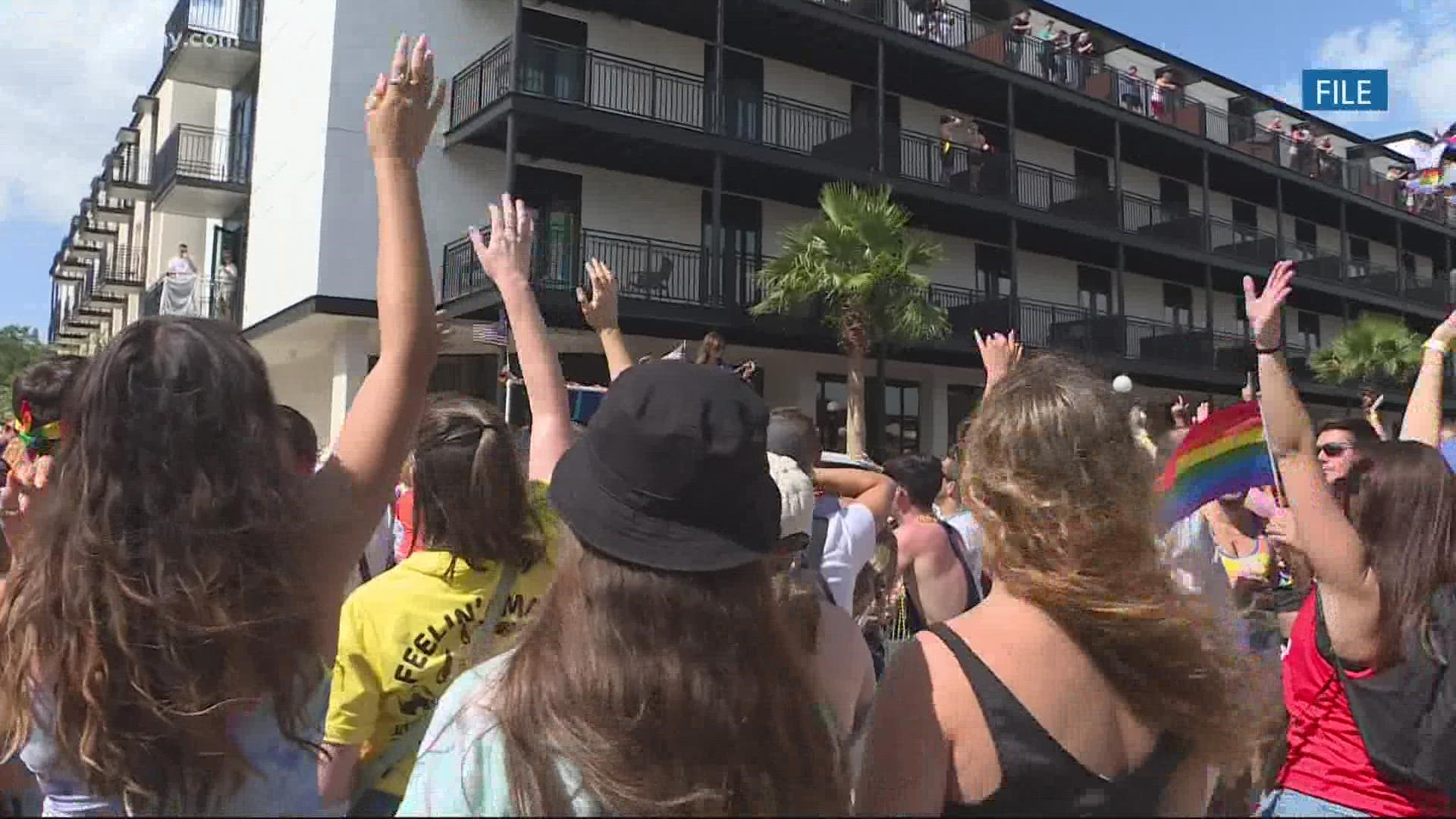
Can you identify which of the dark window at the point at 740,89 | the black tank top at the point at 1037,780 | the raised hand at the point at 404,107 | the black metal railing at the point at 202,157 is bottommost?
the black tank top at the point at 1037,780

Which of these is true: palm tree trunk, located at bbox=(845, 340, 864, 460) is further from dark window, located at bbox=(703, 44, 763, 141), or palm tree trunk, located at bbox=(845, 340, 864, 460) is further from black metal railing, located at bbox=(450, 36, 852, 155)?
dark window, located at bbox=(703, 44, 763, 141)

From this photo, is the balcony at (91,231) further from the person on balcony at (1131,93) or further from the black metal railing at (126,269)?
the person on balcony at (1131,93)

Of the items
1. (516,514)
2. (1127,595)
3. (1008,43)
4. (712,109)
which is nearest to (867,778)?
(1127,595)

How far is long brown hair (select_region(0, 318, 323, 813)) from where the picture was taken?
1.50m

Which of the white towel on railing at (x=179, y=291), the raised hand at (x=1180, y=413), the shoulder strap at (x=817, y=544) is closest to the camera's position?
the shoulder strap at (x=817, y=544)

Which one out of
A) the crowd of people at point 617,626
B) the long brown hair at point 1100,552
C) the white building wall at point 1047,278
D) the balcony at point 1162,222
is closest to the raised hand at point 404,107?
the crowd of people at point 617,626

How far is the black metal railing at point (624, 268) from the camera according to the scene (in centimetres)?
1661

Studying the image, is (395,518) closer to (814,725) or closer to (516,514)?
(516,514)

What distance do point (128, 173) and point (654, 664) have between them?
107ft

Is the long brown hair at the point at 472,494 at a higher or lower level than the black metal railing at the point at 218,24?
lower

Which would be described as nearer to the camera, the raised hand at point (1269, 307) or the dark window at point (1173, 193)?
the raised hand at point (1269, 307)

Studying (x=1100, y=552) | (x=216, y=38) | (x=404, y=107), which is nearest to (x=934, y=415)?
(x=216, y=38)

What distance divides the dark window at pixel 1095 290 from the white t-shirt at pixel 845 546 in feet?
74.7

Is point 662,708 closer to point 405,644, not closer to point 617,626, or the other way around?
point 617,626
